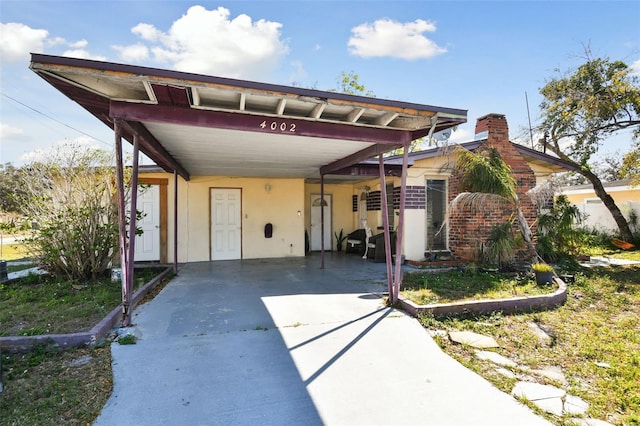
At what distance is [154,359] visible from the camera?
10.9 feet

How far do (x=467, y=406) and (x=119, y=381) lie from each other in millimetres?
2747

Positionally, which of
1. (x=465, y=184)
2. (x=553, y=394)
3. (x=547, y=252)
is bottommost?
(x=553, y=394)

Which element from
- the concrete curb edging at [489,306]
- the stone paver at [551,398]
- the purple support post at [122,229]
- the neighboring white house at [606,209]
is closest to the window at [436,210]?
the concrete curb edging at [489,306]

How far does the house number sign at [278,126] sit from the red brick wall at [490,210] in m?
5.64

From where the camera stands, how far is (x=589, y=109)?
34.4 ft

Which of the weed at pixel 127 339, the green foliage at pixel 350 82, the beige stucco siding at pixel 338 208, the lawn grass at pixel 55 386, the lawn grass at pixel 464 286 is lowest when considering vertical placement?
the lawn grass at pixel 55 386

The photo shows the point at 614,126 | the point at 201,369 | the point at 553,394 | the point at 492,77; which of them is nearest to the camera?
the point at 553,394

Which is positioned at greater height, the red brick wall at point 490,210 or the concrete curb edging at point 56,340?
the red brick wall at point 490,210

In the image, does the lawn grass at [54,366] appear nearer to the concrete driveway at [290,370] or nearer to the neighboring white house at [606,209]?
the concrete driveway at [290,370]

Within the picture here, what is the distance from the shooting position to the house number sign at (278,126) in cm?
433

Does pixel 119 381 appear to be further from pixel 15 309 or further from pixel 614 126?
pixel 614 126

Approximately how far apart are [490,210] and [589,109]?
535 cm

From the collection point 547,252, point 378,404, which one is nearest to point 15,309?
point 378,404

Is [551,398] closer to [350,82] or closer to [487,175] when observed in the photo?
[487,175]
